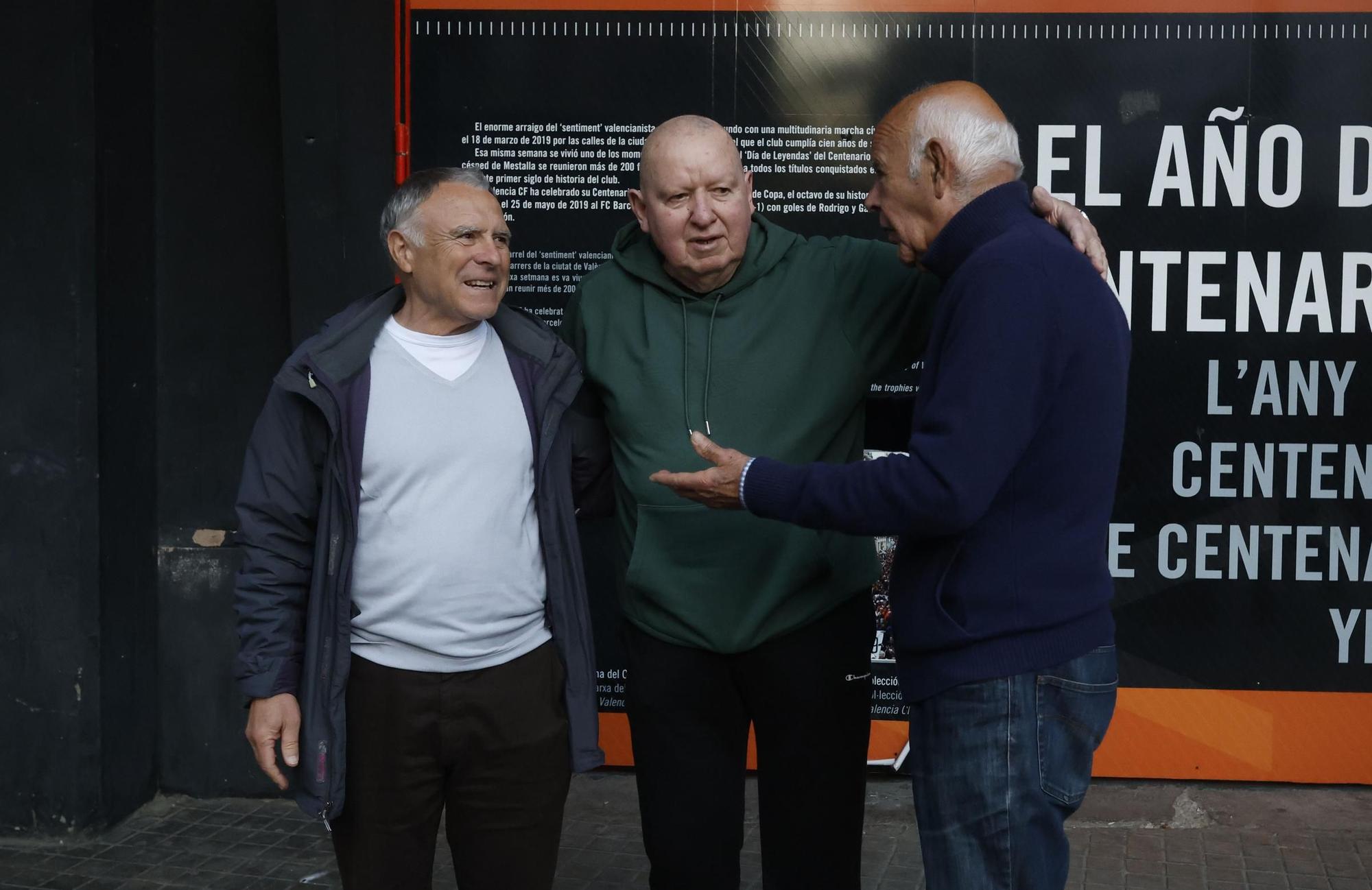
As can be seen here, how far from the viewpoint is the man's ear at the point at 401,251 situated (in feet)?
9.64

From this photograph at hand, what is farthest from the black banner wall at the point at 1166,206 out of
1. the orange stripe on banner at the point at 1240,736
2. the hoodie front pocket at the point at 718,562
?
the hoodie front pocket at the point at 718,562

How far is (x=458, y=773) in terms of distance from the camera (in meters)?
2.92

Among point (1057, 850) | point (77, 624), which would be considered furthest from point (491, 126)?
point (1057, 850)

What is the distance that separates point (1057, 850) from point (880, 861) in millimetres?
2098

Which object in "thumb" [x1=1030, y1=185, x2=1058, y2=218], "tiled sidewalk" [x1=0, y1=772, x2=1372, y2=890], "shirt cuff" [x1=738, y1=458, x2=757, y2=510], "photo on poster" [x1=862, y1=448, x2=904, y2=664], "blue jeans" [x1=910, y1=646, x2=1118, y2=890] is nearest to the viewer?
"blue jeans" [x1=910, y1=646, x2=1118, y2=890]

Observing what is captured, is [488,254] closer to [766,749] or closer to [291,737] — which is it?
[291,737]

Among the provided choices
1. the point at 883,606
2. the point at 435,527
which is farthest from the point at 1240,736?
the point at 435,527

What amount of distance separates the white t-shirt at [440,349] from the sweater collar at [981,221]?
3.14 ft

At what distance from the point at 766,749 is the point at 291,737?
3.09 feet

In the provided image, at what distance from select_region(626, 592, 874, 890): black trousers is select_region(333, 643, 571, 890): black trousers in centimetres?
21

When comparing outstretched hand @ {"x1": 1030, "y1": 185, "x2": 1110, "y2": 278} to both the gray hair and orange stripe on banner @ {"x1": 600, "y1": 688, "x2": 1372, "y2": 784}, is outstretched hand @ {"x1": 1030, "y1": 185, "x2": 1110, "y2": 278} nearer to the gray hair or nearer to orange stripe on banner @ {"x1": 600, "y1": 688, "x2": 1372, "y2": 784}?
the gray hair

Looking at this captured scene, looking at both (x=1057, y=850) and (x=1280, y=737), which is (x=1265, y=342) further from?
(x=1057, y=850)

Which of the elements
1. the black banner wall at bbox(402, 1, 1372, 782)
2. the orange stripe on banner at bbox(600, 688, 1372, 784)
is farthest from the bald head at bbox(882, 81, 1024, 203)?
the orange stripe on banner at bbox(600, 688, 1372, 784)

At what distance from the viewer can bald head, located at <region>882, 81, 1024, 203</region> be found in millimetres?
2531
